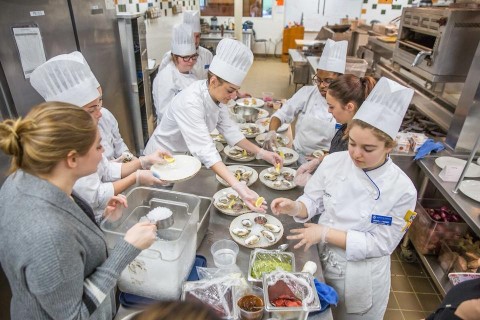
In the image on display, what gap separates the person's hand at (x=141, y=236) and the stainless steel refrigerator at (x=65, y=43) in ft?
4.34

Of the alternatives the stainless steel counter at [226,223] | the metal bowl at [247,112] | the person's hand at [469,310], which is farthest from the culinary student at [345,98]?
the metal bowl at [247,112]

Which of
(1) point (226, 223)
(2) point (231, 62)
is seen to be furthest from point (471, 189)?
(2) point (231, 62)

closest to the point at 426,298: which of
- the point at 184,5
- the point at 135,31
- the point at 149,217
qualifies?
the point at 149,217

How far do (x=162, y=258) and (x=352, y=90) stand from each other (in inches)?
56.5

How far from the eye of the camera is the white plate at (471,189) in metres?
1.96

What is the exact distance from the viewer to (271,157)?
90.5 inches

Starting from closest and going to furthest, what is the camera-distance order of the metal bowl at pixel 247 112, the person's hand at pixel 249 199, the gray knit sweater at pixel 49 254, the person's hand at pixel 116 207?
the gray knit sweater at pixel 49 254
the person's hand at pixel 116 207
the person's hand at pixel 249 199
the metal bowl at pixel 247 112

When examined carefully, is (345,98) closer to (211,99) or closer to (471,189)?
(211,99)

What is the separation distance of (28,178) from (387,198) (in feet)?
4.68

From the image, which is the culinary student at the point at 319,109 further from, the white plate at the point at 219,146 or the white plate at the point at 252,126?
the white plate at the point at 219,146

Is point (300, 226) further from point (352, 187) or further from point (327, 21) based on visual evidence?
point (327, 21)

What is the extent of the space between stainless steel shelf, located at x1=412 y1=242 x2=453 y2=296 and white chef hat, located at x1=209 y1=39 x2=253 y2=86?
6.89 ft

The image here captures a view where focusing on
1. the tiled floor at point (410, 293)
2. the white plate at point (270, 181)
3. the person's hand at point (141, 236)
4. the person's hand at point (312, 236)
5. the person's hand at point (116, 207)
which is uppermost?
the person's hand at point (141, 236)

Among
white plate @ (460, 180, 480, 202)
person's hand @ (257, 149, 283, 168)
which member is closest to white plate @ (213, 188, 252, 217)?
person's hand @ (257, 149, 283, 168)
